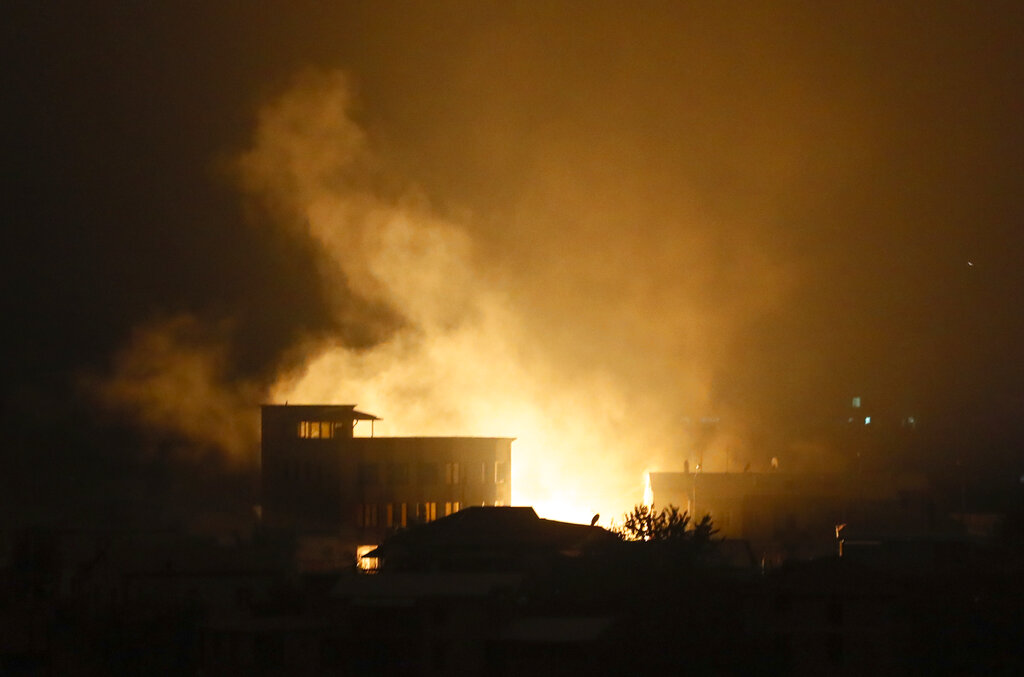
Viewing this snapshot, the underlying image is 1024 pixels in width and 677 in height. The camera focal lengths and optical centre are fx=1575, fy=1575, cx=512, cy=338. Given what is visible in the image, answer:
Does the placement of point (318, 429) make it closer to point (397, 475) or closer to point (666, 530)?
point (397, 475)

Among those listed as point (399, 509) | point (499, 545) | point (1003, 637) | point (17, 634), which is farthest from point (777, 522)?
point (17, 634)

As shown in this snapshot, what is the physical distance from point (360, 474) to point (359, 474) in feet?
0.10

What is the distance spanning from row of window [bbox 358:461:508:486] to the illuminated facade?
30 mm

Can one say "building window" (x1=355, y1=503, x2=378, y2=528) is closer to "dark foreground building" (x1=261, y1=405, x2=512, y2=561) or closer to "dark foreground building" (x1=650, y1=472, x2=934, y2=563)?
"dark foreground building" (x1=261, y1=405, x2=512, y2=561)

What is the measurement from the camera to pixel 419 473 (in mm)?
48031

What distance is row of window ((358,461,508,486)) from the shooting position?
157 feet

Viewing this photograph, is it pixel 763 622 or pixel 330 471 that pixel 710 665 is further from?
pixel 330 471

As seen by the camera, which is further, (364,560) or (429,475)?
(429,475)

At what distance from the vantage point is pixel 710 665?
25828mm

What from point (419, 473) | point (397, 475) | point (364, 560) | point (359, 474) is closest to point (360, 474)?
point (359, 474)

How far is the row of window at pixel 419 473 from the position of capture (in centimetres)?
4791

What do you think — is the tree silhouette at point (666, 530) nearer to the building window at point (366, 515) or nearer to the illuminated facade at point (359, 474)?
the illuminated facade at point (359, 474)

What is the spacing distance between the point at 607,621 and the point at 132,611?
9.78 meters

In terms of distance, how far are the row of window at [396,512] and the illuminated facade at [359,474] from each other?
1.2 inches
